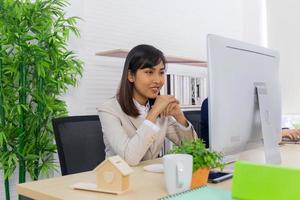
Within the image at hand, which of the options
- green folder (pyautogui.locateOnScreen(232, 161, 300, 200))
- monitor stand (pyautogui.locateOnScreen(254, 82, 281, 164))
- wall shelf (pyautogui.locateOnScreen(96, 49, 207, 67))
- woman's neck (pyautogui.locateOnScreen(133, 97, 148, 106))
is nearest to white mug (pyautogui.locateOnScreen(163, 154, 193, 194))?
green folder (pyautogui.locateOnScreen(232, 161, 300, 200))

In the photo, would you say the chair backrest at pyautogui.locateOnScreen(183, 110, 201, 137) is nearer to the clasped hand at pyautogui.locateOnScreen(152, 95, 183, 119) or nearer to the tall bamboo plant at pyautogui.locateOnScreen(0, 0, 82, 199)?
the clasped hand at pyautogui.locateOnScreen(152, 95, 183, 119)

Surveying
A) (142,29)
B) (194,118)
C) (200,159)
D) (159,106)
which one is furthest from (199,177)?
(142,29)

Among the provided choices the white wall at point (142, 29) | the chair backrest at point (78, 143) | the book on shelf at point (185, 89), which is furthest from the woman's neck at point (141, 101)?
the book on shelf at point (185, 89)

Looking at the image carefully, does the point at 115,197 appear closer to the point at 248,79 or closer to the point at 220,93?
the point at 220,93

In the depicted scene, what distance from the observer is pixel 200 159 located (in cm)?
95

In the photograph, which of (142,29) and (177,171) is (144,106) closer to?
(177,171)

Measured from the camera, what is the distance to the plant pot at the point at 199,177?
0.96 m

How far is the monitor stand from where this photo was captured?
1.15 metres

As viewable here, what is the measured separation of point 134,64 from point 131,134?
0.35 meters

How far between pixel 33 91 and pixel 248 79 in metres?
1.44

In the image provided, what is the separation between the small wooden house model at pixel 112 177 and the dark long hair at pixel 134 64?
2.22 ft

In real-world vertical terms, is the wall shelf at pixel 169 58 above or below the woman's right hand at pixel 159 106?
above

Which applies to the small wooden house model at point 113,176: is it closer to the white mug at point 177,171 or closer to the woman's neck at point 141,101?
the white mug at point 177,171

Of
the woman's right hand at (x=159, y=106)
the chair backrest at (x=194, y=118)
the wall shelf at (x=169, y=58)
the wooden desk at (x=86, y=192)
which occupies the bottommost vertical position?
the wooden desk at (x=86, y=192)
